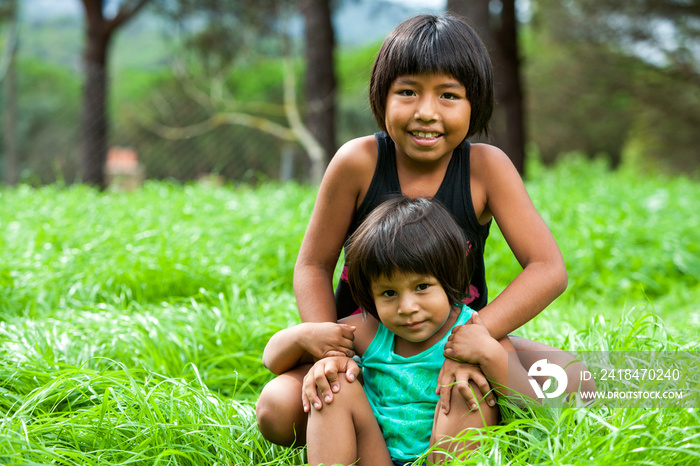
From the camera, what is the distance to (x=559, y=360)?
→ 5.62ft

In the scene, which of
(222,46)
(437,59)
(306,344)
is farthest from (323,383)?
(222,46)

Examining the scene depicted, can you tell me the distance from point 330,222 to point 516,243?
51cm

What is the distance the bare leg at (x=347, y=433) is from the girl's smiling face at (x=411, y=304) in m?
0.18

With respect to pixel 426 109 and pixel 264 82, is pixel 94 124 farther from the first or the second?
pixel 264 82

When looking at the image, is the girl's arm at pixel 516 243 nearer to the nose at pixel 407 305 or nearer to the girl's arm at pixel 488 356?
the girl's arm at pixel 488 356

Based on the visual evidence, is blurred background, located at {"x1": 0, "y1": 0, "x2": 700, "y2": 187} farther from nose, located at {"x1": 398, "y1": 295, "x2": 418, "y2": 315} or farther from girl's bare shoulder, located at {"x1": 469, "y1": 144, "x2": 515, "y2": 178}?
nose, located at {"x1": 398, "y1": 295, "x2": 418, "y2": 315}

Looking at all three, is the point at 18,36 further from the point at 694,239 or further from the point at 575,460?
the point at 575,460

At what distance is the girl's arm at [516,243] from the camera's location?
5.39ft

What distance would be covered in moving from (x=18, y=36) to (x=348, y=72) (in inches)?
453

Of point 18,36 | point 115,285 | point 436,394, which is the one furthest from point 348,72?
point 436,394

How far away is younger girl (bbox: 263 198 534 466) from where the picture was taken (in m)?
1.54

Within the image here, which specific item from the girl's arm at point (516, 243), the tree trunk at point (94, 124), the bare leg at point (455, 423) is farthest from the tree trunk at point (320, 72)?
the bare leg at point (455, 423)

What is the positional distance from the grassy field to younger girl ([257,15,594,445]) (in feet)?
0.60

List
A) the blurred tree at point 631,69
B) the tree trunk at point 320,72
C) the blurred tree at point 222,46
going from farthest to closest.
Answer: the blurred tree at point 631,69 < the blurred tree at point 222,46 < the tree trunk at point 320,72
